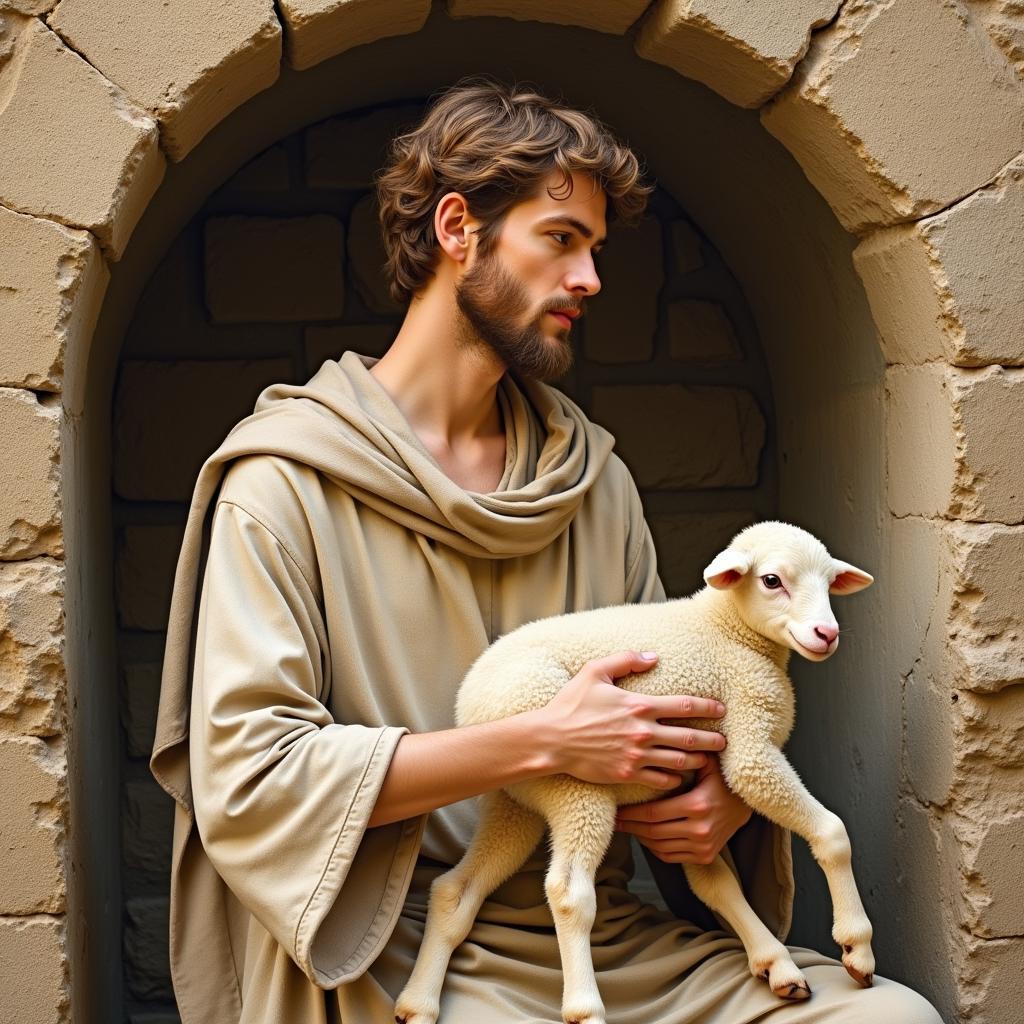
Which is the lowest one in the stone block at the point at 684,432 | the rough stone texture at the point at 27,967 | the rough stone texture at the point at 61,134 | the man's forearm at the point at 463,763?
the rough stone texture at the point at 27,967

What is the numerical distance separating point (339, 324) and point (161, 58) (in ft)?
4.03

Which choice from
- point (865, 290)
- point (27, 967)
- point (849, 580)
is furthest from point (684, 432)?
point (27, 967)

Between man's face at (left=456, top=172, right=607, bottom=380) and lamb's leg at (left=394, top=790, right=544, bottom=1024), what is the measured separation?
2.85 ft

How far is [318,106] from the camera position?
3486 mm

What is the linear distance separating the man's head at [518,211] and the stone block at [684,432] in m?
0.92

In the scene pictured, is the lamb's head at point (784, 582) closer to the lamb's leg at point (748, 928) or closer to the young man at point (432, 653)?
the young man at point (432, 653)

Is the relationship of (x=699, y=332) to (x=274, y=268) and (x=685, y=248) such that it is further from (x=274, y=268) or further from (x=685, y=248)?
(x=274, y=268)

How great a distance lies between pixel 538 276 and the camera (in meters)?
2.76

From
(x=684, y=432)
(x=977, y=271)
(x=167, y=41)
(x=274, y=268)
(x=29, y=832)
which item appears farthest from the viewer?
(x=684, y=432)

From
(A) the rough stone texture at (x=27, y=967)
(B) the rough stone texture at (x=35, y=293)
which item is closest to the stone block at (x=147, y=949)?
(A) the rough stone texture at (x=27, y=967)

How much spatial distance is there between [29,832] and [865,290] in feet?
6.30

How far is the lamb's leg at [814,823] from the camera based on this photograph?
7.80 ft

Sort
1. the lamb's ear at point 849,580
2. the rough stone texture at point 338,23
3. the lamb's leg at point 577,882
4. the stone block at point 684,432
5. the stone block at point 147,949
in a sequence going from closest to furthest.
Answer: the lamb's leg at point 577,882, the lamb's ear at point 849,580, the rough stone texture at point 338,23, the stone block at point 147,949, the stone block at point 684,432

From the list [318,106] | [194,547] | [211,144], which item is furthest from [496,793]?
[318,106]
